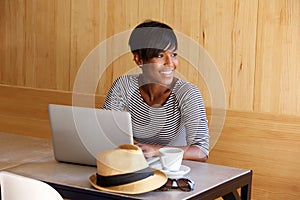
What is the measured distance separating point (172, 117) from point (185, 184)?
0.83 m

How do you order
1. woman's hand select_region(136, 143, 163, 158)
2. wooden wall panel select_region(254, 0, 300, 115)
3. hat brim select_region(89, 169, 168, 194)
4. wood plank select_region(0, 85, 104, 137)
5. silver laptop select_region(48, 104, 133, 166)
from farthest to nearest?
wood plank select_region(0, 85, 104, 137) < wooden wall panel select_region(254, 0, 300, 115) < woman's hand select_region(136, 143, 163, 158) < silver laptop select_region(48, 104, 133, 166) < hat brim select_region(89, 169, 168, 194)

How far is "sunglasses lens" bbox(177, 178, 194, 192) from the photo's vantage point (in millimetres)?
2139

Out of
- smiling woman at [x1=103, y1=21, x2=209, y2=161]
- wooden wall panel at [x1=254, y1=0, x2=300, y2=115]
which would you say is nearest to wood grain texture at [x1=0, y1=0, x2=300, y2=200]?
wooden wall panel at [x1=254, y1=0, x2=300, y2=115]

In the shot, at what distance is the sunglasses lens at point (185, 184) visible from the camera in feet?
7.02

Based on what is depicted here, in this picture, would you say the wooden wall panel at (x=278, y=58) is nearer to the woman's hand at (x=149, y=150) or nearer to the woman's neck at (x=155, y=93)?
the woman's neck at (x=155, y=93)

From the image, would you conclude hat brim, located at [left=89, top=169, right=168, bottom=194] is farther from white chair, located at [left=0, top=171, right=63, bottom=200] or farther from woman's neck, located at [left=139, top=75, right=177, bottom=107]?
woman's neck, located at [left=139, top=75, right=177, bottom=107]

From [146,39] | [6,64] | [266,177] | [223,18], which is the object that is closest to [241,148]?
[266,177]

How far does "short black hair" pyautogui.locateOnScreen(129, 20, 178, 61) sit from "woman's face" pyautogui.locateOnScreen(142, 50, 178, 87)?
0.09ft

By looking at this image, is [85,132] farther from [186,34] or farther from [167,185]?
[186,34]

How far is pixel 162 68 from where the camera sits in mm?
2887

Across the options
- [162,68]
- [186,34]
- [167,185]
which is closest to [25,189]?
[167,185]

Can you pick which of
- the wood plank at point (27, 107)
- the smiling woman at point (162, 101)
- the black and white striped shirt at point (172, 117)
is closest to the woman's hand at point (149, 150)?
the smiling woman at point (162, 101)

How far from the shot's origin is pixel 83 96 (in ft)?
14.2

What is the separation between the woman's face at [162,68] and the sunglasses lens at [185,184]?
782mm
